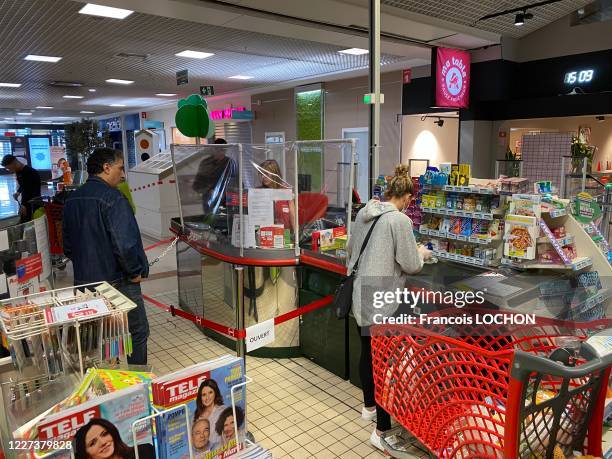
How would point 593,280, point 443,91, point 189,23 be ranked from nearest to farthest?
point 593,280 < point 189,23 < point 443,91

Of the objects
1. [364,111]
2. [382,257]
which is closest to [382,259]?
[382,257]

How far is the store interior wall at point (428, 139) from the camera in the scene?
9.65m

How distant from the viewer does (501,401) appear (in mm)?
1808

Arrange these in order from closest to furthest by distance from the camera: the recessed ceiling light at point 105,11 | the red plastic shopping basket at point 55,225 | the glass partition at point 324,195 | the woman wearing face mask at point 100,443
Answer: the woman wearing face mask at point 100,443 → the glass partition at point 324,195 → the recessed ceiling light at point 105,11 → the red plastic shopping basket at point 55,225

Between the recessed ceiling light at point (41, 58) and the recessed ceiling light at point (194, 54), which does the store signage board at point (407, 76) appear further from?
the recessed ceiling light at point (41, 58)

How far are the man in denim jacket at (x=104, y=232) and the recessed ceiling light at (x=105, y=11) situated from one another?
3.12 m

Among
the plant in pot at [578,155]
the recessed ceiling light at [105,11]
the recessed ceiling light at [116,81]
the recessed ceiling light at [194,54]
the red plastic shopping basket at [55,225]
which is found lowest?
the red plastic shopping basket at [55,225]

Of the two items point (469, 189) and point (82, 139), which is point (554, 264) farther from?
point (82, 139)

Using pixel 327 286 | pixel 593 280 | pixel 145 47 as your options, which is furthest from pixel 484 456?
pixel 145 47

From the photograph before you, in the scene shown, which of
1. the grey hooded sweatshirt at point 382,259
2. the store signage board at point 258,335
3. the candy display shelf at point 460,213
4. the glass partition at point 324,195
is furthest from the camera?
the glass partition at point 324,195

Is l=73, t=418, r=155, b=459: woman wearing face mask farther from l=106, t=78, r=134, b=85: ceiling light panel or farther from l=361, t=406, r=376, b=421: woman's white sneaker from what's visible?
l=106, t=78, r=134, b=85: ceiling light panel

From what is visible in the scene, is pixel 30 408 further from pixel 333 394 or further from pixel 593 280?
pixel 593 280

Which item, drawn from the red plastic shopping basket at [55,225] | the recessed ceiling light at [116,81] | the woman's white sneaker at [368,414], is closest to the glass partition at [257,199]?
the woman's white sneaker at [368,414]

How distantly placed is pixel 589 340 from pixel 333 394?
2331mm
